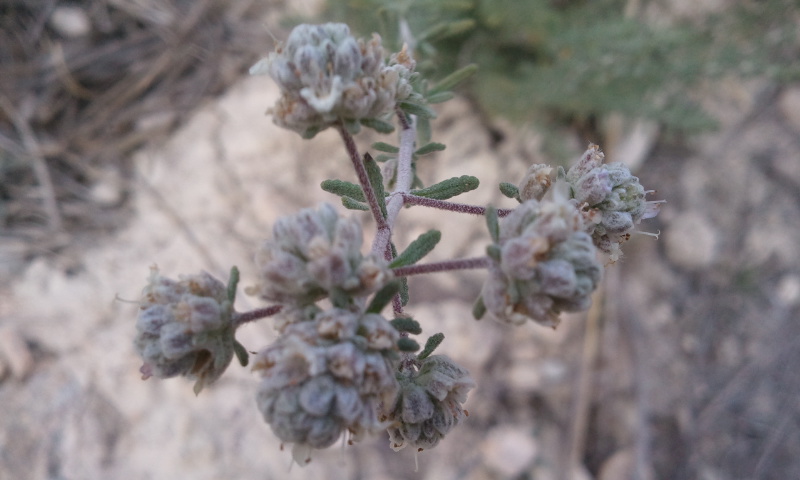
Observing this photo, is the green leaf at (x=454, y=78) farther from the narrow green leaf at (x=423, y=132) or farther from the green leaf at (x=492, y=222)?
the green leaf at (x=492, y=222)

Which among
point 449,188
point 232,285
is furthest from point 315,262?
point 449,188

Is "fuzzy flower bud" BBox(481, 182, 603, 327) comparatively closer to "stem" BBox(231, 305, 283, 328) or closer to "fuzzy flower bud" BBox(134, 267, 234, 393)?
"stem" BBox(231, 305, 283, 328)

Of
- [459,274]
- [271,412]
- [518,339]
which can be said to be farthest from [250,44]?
[271,412]

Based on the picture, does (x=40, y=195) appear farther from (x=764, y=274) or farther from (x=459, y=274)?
(x=764, y=274)

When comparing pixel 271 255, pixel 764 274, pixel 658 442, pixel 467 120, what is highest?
pixel 271 255

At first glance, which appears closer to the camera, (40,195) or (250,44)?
(40,195)

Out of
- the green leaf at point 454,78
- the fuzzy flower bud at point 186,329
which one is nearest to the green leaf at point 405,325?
the fuzzy flower bud at point 186,329

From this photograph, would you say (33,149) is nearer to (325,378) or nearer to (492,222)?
(325,378)

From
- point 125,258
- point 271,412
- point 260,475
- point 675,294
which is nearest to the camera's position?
point 271,412
